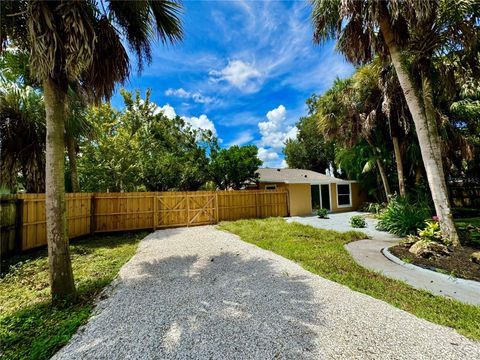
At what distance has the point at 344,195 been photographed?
1678 cm

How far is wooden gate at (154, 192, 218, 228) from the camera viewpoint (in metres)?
A: 10.9

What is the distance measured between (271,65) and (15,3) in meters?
8.73

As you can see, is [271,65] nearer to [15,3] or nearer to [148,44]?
[148,44]

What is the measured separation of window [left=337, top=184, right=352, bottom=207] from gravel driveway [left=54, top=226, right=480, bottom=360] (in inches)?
523

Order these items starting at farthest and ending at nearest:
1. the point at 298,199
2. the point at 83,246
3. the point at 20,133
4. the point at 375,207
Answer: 1. the point at 298,199
2. the point at 375,207
3. the point at 83,246
4. the point at 20,133

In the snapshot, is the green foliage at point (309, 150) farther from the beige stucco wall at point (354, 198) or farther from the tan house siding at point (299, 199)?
the tan house siding at point (299, 199)

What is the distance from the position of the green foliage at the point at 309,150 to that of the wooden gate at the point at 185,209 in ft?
53.4

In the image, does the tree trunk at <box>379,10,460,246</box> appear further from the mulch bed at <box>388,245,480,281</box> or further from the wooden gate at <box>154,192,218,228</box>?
the wooden gate at <box>154,192,218,228</box>

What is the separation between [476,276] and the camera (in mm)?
4039

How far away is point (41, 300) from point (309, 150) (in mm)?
24969

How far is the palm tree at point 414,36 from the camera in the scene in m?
5.36

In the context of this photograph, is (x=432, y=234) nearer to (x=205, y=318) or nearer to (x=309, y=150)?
(x=205, y=318)

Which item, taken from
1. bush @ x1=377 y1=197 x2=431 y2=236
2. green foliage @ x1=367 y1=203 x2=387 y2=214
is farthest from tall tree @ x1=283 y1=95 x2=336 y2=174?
bush @ x1=377 y1=197 x2=431 y2=236

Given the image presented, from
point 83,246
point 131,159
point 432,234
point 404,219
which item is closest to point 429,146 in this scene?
point 432,234
